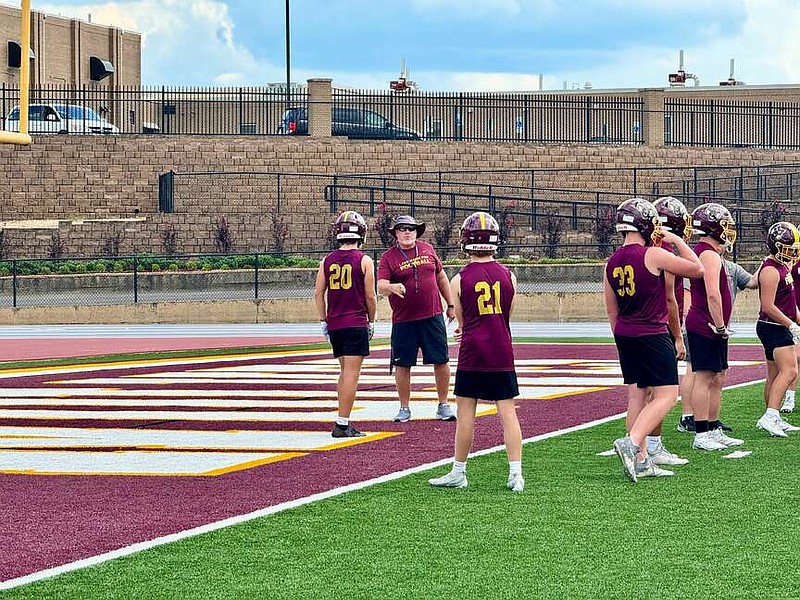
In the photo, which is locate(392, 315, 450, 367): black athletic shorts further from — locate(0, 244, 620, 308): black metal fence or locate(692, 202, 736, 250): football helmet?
locate(0, 244, 620, 308): black metal fence

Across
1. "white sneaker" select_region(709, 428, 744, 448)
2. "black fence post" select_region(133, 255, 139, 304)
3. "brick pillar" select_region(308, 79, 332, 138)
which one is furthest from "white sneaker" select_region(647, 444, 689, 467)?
"brick pillar" select_region(308, 79, 332, 138)

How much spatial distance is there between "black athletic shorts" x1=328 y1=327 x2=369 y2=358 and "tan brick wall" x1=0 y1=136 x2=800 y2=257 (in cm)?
2182

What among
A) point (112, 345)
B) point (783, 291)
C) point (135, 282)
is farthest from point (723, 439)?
point (135, 282)

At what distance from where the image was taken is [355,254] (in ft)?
38.1

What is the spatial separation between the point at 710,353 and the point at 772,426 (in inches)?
44.5

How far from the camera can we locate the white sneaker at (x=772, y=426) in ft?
37.7

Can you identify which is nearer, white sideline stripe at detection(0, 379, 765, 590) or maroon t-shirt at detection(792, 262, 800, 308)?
white sideline stripe at detection(0, 379, 765, 590)

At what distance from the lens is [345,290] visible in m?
11.6

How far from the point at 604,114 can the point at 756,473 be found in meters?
34.8

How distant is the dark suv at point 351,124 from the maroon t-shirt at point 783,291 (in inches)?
1198

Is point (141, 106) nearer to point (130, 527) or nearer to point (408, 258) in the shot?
point (408, 258)

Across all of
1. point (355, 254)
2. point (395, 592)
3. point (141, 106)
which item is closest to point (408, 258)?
point (355, 254)

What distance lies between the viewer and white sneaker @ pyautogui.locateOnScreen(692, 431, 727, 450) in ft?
35.2

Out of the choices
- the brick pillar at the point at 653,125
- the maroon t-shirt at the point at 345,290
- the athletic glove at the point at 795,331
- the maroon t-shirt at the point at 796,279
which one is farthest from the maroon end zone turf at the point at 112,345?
the brick pillar at the point at 653,125
